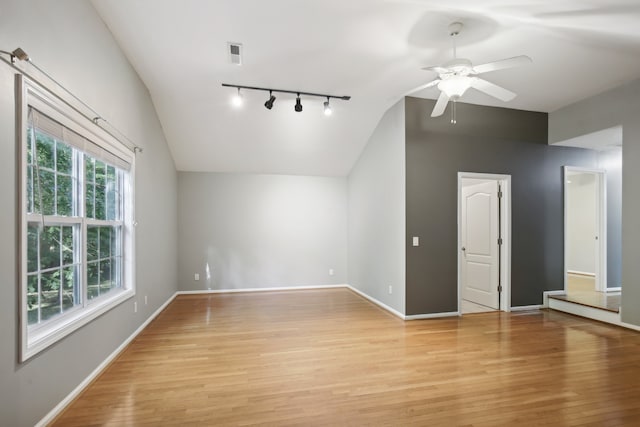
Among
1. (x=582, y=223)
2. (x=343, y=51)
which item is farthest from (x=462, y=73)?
(x=582, y=223)

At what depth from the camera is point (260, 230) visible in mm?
Answer: 6008

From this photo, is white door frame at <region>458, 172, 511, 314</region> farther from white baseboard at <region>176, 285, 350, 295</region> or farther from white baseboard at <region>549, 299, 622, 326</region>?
white baseboard at <region>176, 285, 350, 295</region>

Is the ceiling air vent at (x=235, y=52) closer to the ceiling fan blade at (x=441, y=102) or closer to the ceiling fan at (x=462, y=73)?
the ceiling fan at (x=462, y=73)

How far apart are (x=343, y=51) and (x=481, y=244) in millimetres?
3625

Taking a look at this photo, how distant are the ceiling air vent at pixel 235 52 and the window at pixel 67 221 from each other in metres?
1.42

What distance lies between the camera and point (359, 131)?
506 cm

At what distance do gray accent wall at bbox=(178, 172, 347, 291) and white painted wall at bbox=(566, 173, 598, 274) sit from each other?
5268 millimetres

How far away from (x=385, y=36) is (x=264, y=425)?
3.27 metres

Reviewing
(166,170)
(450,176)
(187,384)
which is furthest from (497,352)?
(166,170)

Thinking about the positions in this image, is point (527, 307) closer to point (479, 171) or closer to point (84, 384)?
point (479, 171)

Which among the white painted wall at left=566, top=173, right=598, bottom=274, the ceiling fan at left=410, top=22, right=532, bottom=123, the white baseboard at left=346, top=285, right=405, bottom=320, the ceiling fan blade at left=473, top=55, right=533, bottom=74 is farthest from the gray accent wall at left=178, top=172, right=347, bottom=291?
the white painted wall at left=566, top=173, right=598, bottom=274

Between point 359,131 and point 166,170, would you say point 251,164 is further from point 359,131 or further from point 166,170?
point 359,131

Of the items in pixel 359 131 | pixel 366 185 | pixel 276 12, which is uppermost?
pixel 276 12

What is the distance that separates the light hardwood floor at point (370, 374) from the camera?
2.03 meters
